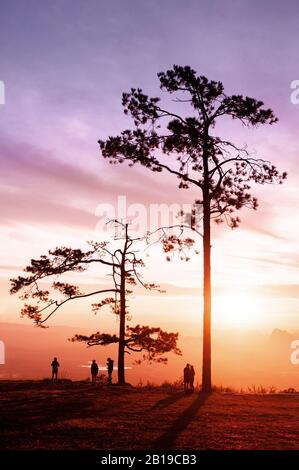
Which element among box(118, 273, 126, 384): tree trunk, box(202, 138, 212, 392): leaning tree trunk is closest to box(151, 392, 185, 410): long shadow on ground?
box(202, 138, 212, 392): leaning tree trunk

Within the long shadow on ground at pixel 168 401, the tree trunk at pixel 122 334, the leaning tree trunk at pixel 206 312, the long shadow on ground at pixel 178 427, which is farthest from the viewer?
the tree trunk at pixel 122 334

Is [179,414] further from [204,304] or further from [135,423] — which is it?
[204,304]

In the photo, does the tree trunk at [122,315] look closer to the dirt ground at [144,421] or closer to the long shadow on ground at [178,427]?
the dirt ground at [144,421]

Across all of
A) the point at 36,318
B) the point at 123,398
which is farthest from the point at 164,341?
the point at 123,398

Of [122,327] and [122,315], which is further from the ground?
[122,315]

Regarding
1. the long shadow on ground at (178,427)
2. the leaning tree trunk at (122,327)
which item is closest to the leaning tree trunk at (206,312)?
the long shadow on ground at (178,427)

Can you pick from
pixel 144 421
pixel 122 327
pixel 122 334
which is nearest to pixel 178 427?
pixel 144 421

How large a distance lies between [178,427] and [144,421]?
1.30 metres

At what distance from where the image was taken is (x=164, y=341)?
31656 mm

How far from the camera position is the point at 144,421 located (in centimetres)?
1490

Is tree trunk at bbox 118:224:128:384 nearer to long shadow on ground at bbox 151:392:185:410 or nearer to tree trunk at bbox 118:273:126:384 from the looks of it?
tree trunk at bbox 118:273:126:384

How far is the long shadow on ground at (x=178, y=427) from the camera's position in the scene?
11.8 m

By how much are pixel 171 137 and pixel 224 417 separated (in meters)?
14.7

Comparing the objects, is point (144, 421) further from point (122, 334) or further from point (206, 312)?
point (122, 334)
